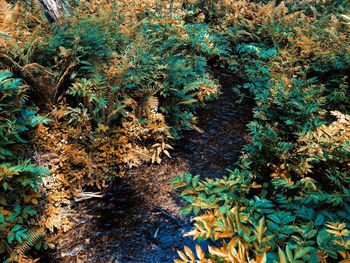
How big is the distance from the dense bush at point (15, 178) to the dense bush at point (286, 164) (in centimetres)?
183

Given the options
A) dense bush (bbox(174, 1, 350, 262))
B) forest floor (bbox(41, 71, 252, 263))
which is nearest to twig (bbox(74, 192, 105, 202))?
forest floor (bbox(41, 71, 252, 263))

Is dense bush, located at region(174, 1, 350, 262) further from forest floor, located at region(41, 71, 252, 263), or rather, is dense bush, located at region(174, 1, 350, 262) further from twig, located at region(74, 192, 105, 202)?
twig, located at region(74, 192, 105, 202)

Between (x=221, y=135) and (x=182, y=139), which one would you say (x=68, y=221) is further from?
(x=221, y=135)

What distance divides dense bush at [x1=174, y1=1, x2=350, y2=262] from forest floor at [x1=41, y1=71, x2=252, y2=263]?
1.66 feet

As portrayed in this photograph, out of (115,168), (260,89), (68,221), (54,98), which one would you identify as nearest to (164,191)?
(115,168)

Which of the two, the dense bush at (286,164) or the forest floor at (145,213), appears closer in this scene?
the dense bush at (286,164)

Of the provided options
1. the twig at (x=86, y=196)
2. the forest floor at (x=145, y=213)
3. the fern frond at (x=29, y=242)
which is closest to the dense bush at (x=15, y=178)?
the fern frond at (x=29, y=242)

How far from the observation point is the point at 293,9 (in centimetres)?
924

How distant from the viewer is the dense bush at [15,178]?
2.61 meters

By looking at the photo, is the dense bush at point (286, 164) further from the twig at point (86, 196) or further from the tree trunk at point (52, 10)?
the tree trunk at point (52, 10)

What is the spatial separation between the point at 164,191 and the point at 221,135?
1.76 metres

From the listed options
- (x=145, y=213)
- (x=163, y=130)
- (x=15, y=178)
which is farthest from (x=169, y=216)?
(x=15, y=178)

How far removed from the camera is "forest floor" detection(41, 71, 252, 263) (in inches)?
113

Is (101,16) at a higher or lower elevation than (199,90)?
higher
